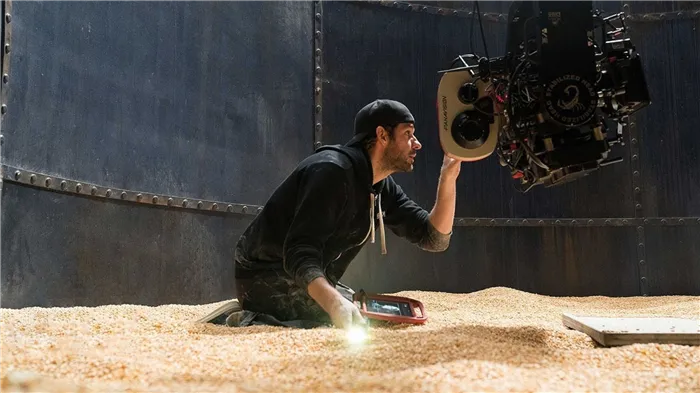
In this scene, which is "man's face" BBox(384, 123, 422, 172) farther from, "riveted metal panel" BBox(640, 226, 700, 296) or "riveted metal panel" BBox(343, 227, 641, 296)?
"riveted metal panel" BBox(640, 226, 700, 296)

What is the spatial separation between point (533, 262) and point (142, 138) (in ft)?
10.3

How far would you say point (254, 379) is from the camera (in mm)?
1396

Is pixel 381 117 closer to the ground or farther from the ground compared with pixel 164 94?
closer to the ground

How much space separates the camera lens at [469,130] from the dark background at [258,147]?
6.91 ft

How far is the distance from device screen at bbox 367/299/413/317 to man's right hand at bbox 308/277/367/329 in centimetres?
38

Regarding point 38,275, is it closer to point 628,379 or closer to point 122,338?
point 122,338

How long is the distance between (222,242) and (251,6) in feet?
5.57

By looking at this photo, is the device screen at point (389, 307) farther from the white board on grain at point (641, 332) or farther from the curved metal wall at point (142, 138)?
the curved metal wall at point (142, 138)

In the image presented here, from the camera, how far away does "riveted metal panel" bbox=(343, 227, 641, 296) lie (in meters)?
4.79

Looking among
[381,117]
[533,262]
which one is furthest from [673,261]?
[381,117]

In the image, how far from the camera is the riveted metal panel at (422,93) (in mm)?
4746

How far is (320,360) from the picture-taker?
1645 millimetres

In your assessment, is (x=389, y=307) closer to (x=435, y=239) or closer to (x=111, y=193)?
(x=435, y=239)

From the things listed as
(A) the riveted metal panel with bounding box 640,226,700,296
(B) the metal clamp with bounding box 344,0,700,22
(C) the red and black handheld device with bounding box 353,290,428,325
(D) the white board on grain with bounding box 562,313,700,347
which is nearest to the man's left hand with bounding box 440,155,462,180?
(C) the red and black handheld device with bounding box 353,290,428,325
